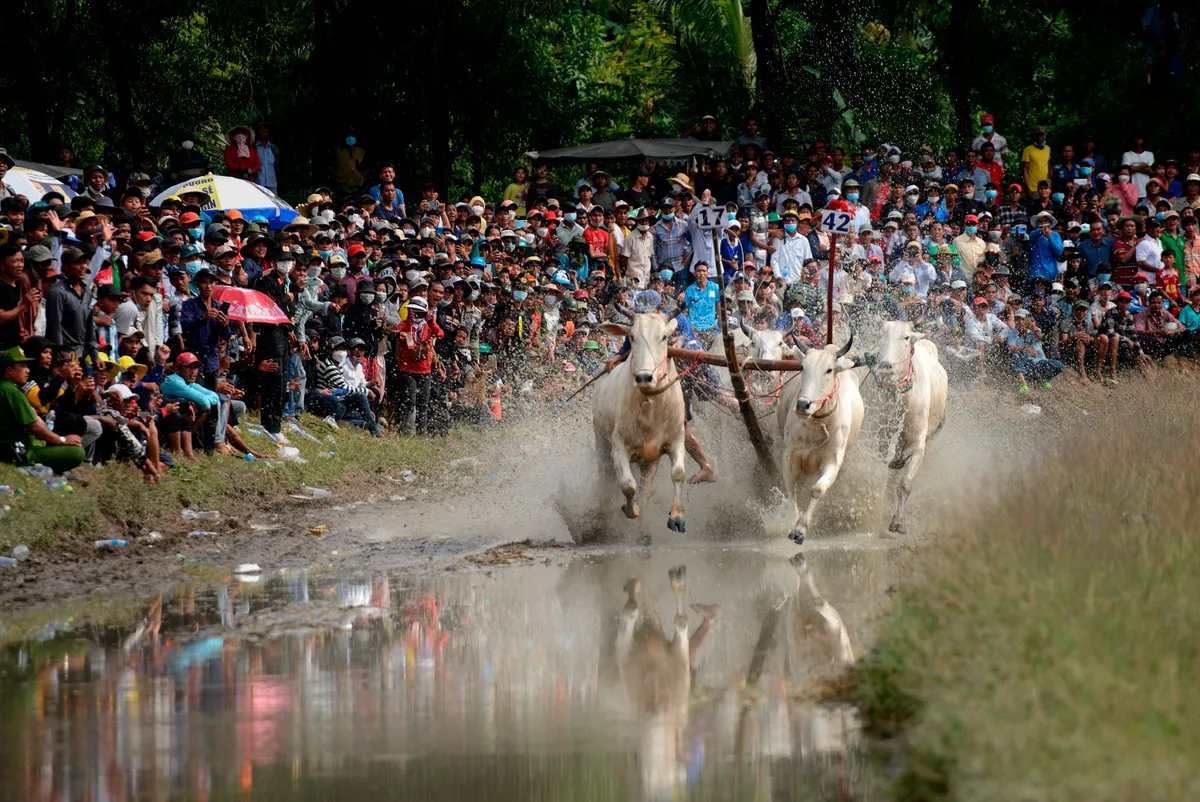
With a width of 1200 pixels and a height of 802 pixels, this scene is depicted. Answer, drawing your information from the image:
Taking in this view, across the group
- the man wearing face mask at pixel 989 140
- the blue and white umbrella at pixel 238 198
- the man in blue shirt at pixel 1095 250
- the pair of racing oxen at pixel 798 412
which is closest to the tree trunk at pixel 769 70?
the man wearing face mask at pixel 989 140

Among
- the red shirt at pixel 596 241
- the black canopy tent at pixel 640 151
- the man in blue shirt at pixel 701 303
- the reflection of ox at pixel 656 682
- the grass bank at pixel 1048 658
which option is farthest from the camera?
the black canopy tent at pixel 640 151

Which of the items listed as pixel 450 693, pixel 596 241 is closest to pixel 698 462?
pixel 450 693

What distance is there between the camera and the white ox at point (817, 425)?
1316 centimetres

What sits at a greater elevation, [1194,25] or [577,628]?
[1194,25]

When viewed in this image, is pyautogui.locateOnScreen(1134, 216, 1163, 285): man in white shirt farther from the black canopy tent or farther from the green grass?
the green grass

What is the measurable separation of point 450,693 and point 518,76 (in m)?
21.2

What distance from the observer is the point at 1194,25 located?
2981 centimetres

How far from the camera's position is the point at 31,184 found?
1798 cm

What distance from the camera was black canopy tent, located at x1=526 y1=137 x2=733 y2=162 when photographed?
2689 centimetres

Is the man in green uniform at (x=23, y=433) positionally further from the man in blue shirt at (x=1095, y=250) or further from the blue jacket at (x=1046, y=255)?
the man in blue shirt at (x=1095, y=250)

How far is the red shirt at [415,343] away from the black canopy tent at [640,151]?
8260mm

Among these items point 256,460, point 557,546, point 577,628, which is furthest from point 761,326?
point 577,628

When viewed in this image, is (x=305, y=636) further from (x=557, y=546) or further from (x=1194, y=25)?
(x=1194, y=25)

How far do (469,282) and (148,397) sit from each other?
611 cm
